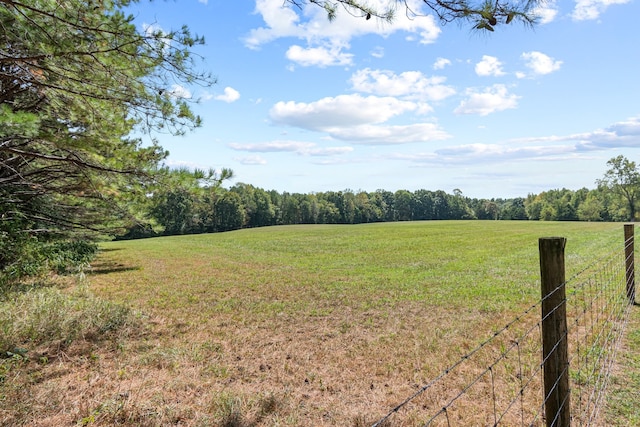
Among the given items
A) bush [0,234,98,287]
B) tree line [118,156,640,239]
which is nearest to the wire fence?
bush [0,234,98,287]

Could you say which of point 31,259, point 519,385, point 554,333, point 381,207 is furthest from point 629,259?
point 381,207

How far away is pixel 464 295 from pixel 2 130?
904cm

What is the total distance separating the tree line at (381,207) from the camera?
186ft

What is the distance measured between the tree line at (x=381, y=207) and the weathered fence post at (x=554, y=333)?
3587 cm

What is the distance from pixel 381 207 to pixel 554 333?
87.7 m

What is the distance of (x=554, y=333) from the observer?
96.4 inches

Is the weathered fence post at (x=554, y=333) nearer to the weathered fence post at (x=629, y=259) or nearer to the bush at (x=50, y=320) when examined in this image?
the weathered fence post at (x=629, y=259)

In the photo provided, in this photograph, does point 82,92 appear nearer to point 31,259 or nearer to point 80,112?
point 80,112

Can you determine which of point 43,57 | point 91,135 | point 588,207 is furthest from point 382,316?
point 588,207

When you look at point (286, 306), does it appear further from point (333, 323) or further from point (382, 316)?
point (382, 316)

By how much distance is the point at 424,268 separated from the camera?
13422 mm

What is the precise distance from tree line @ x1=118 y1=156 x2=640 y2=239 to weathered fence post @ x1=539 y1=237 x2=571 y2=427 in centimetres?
3587

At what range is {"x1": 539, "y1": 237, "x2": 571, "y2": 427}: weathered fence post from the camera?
2.39 metres

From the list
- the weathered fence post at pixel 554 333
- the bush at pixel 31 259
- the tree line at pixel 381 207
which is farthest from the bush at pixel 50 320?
the tree line at pixel 381 207
